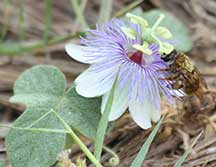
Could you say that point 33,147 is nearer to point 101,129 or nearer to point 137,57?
point 101,129

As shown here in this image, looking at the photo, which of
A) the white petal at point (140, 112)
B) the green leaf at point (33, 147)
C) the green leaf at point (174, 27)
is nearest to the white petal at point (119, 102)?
the white petal at point (140, 112)

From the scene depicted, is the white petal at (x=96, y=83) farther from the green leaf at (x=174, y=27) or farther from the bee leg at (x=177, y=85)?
the green leaf at (x=174, y=27)

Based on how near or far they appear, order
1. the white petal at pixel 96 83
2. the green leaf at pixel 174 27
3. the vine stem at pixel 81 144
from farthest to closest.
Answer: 1. the green leaf at pixel 174 27
2. the white petal at pixel 96 83
3. the vine stem at pixel 81 144

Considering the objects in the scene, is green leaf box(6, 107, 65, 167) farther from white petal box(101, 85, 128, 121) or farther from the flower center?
the flower center

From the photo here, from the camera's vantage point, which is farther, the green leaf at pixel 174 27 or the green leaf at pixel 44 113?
the green leaf at pixel 174 27

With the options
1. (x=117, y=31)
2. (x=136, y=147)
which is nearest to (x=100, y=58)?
(x=117, y=31)
